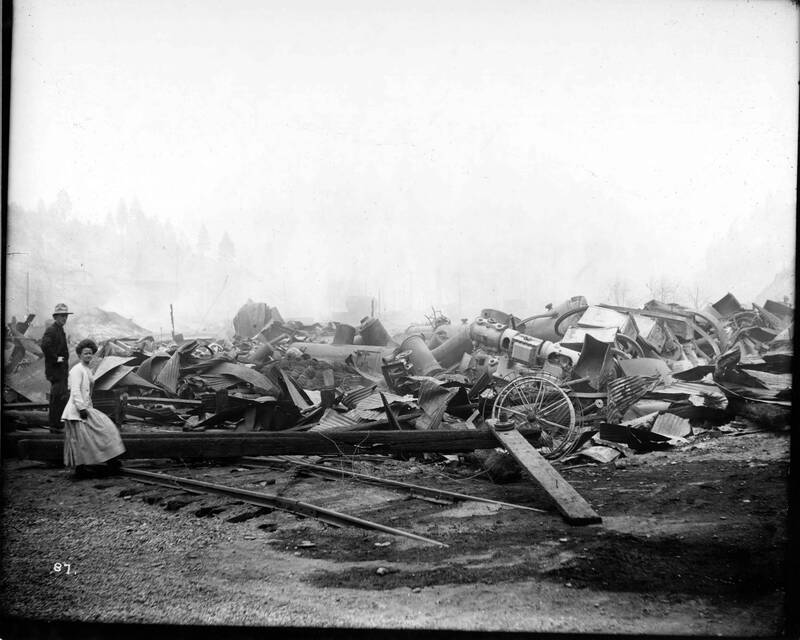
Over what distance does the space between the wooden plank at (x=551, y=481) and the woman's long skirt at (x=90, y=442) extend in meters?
3.43

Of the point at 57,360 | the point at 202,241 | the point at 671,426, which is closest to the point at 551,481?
the point at 671,426

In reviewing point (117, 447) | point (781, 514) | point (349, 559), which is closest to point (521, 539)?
point (349, 559)

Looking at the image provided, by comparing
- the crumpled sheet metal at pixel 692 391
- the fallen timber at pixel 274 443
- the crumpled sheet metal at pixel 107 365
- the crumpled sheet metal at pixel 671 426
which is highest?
the crumpled sheet metal at pixel 107 365

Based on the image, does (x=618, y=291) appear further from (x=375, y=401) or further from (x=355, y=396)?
(x=355, y=396)

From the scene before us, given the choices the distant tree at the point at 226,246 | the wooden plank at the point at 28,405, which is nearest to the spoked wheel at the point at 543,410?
the distant tree at the point at 226,246

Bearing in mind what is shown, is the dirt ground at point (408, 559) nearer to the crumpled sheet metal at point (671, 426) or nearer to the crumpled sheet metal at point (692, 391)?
the crumpled sheet metal at point (671, 426)

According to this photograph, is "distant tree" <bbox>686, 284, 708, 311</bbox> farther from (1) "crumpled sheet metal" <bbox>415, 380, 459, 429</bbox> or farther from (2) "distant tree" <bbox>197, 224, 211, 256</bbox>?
(2) "distant tree" <bbox>197, 224, 211, 256</bbox>

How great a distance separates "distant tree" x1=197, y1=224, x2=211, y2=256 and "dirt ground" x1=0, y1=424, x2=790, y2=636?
2536 millimetres

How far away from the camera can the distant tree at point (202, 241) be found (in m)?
5.42

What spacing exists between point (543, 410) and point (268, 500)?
2804 mm

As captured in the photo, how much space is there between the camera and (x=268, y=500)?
408 cm

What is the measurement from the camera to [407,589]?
3.13 m

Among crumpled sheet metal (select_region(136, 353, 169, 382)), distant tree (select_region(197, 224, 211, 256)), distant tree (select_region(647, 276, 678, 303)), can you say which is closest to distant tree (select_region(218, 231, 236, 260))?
distant tree (select_region(197, 224, 211, 256))

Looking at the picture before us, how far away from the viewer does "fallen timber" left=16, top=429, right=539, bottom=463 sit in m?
4.48
